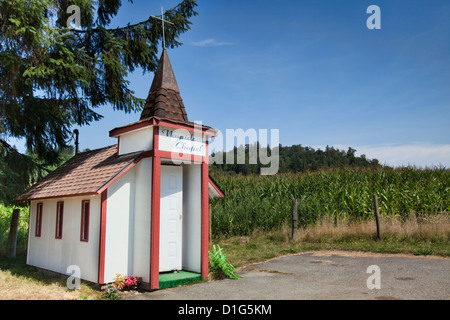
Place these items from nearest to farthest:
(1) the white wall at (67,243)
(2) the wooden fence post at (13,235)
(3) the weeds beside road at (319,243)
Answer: (1) the white wall at (67,243) < (3) the weeds beside road at (319,243) < (2) the wooden fence post at (13,235)

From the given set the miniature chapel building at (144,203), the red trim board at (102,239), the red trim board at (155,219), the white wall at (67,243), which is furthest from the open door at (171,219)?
the white wall at (67,243)

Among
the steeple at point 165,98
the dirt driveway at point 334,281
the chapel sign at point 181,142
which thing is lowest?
the dirt driveway at point 334,281

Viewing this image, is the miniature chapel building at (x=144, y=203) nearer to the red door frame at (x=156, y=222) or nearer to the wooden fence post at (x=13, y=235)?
the red door frame at (x=156, y=222)

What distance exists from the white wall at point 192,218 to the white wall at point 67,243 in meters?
2.56

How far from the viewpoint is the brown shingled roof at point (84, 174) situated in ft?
30.0

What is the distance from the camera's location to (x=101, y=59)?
48.6ft

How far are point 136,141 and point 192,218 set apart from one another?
8.99 feet

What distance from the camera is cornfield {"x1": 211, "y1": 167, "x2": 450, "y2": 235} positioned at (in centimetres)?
1611

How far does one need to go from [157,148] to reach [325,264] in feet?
22.0

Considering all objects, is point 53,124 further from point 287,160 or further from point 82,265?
point 287,160

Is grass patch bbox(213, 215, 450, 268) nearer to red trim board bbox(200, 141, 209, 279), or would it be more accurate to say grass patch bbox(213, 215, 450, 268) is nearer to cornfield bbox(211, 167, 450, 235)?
cornfield bbox(211, 167, 450, 235)

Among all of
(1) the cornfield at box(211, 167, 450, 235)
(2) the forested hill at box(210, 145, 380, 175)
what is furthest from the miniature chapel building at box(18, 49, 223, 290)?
(2) the forested hill at box(210, 145, 380, 175)
